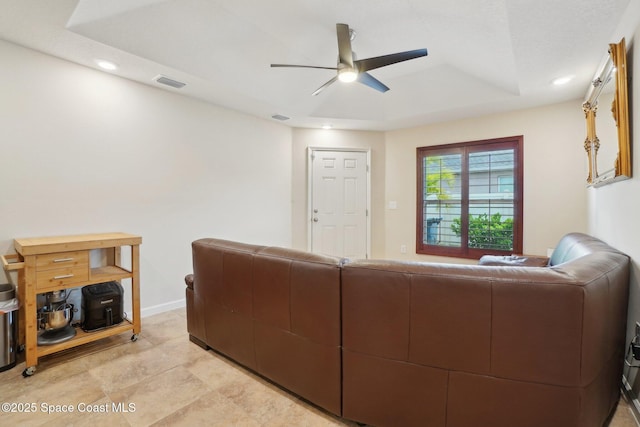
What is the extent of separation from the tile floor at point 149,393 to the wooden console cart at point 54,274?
0.15 meters

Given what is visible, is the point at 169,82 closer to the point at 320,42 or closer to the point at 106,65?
the point at 106,65

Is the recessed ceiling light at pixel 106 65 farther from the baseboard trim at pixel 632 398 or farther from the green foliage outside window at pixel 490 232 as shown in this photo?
the green foliage outside window at pixel 490 232

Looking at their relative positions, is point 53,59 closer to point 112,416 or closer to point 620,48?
point 112,416

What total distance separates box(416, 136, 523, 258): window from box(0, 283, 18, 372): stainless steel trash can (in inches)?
180

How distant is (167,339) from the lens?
256cm

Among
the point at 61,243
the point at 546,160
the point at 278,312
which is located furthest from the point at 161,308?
the point at 546,160

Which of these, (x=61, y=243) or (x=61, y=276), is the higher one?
(x=61, y=243)

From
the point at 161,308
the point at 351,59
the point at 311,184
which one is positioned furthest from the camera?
the point at 311,184

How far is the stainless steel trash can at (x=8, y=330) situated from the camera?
6.61 feet

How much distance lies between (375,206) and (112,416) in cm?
414

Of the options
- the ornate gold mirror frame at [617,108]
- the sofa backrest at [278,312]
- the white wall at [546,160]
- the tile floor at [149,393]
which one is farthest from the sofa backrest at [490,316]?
the white wall at [546,160]

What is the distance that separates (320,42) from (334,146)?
194 cm

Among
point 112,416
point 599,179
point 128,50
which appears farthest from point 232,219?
point 599,179

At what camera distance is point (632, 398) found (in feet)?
5.40
